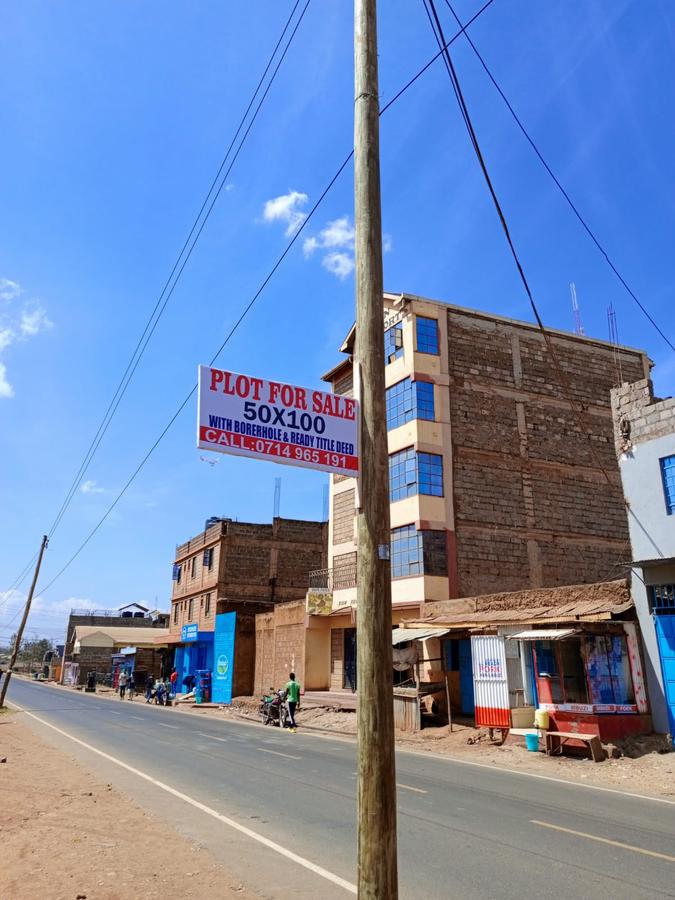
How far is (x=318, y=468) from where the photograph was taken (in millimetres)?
4652

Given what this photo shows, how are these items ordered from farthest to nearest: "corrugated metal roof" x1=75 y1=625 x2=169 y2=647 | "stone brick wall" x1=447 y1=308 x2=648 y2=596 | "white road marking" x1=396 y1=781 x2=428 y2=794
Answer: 1. "corrugated metal roof" x1=75 y1=625 x2=169 y2=647
2. "stone brick wall" x1=447 y1=308 x2=648 y2=596
3. "white road marking" x1=396 y1=781 x2=428 y2=794

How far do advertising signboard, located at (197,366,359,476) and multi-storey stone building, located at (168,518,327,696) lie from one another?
1550 inches

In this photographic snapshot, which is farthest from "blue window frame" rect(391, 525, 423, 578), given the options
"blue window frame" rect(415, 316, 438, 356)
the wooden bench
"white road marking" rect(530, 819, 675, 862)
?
"white road marking" rect(530, 819, 675, 862)

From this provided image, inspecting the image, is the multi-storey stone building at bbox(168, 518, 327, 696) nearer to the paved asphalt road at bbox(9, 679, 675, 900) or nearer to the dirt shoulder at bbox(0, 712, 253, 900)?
the paved asphalt road at bbox(9, 679, 675, 900)

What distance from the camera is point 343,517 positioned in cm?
3288

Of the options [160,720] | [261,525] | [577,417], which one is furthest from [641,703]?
[261,525]

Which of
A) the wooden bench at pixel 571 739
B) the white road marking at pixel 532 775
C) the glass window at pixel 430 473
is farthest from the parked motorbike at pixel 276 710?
the wooden bench at pixel 571 739

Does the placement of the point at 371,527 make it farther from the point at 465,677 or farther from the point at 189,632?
the point at 189,632

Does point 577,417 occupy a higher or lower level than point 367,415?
higher

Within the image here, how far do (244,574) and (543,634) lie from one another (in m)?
30.3

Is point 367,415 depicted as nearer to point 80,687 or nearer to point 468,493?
point 468,493

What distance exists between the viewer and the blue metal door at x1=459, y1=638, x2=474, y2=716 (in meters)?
24.4

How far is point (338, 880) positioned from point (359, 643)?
3810 mm

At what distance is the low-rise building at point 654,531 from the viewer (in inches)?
681
